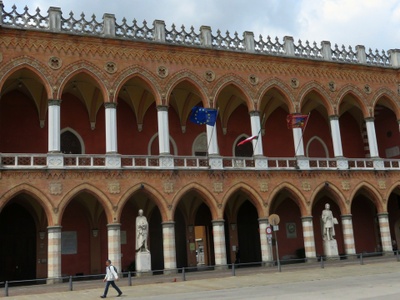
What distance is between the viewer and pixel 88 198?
24.7m

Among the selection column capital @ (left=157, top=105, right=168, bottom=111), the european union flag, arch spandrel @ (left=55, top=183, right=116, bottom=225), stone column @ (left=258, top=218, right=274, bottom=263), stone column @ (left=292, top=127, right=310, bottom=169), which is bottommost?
stone column @ (left=258, top=218, right=274, bottom=263)

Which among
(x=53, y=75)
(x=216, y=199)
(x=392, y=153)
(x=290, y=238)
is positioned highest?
(x=53, y=75)

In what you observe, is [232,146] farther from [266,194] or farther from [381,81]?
[381,81]

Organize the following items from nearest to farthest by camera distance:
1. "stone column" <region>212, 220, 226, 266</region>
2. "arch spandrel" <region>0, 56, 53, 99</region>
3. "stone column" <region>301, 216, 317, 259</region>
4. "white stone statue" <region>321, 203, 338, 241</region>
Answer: "arch spandrel" <region>0, 56, 53, 99</region> < "stone column" <region>212, 220, 226, 266</region> < "stone column" <region>301, 216, 317, 259</region> < "white stone statue" <region>321, 203, 338, 241</region>

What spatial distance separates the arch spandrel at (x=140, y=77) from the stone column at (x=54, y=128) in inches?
110

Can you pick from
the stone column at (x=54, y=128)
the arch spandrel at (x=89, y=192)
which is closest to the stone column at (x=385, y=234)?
the arch spandrel at (x=89, y=192)

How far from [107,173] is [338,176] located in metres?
12.4

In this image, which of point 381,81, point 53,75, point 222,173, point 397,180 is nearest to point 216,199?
point 222,173

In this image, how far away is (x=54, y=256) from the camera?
2058 cm

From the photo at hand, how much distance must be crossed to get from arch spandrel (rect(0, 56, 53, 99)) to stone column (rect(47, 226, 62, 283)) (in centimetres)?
600

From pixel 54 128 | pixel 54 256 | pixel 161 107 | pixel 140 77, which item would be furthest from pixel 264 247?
pixel 54 128

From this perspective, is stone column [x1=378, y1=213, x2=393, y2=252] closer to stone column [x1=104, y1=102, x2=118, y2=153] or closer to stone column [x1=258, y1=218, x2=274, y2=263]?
stone column [x1=258, y1=218, x2=274, y2=263]

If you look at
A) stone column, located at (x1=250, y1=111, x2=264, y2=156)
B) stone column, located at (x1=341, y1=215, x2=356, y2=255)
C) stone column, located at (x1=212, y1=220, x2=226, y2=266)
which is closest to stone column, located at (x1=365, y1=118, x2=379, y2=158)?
stone column, located at (x1=341, y1=215, x2=356, y2=255)

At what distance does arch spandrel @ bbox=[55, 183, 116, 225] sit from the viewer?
2094 cm
